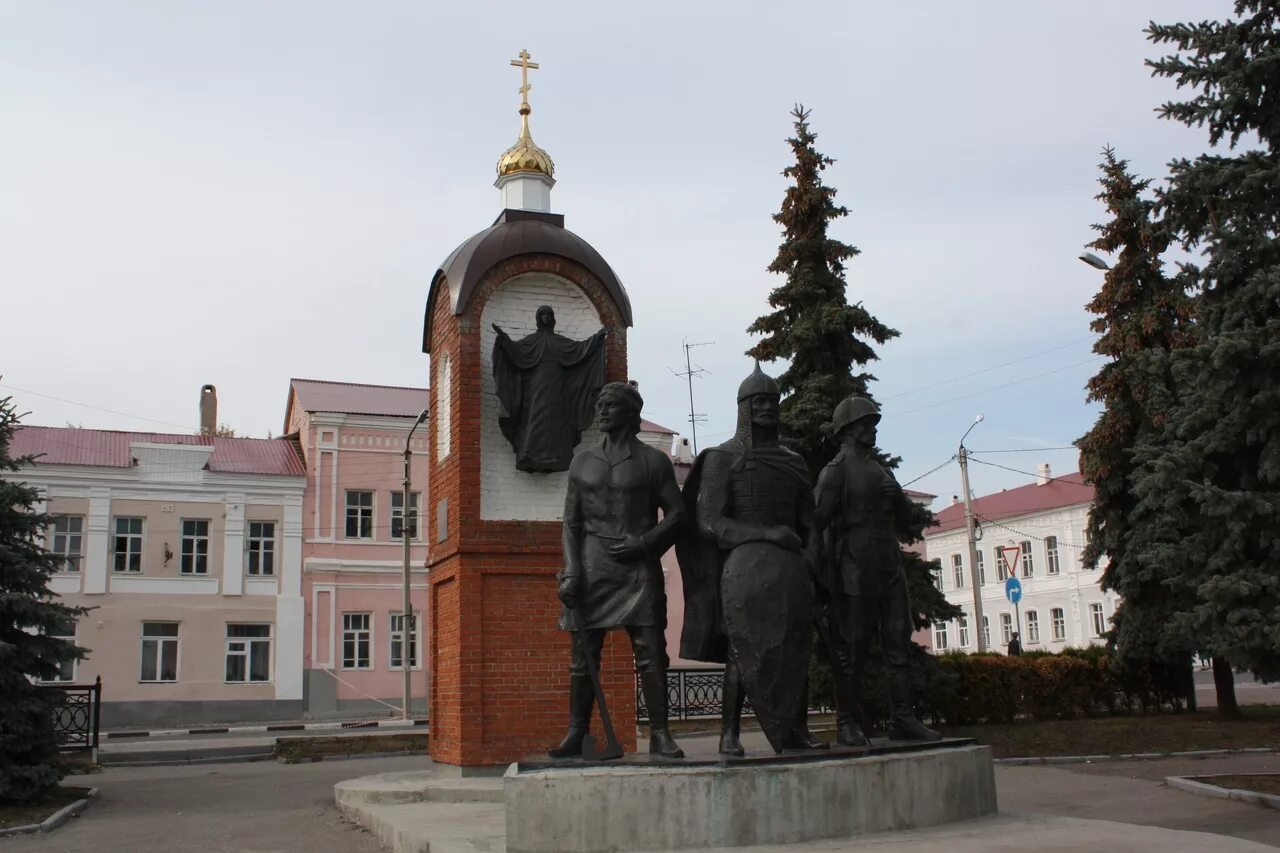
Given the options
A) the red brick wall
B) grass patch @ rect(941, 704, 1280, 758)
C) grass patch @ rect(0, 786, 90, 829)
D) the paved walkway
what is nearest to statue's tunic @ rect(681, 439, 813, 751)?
the paved walkway

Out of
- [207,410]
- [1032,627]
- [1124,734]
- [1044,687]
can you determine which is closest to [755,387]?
[1124,734]

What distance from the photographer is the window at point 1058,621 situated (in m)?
46.0

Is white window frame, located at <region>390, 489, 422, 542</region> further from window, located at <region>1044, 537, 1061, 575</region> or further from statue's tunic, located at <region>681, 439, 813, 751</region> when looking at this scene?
statue's tunic, located at <region>681, 439, 813, 751</region>

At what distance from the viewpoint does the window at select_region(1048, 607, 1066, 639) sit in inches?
1812

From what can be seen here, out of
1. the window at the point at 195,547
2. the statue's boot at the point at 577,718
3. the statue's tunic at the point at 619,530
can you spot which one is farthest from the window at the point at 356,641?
the statue's tunic at the point at 619,530

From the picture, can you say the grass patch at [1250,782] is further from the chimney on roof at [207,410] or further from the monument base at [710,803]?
the chimney on roof at [207,410]

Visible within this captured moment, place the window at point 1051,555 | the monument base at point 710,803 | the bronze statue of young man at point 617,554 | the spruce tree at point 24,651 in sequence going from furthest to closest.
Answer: the window at point 1051,555 < the spruce tree at point 24,651 < the bronze statue of young man at point 617,554 < the monument base at point 710,803

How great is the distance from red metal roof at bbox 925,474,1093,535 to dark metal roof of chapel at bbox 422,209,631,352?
3544 centimetres

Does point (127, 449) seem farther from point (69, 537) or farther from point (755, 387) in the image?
point (755, 387)

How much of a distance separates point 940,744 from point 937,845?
1.36 m

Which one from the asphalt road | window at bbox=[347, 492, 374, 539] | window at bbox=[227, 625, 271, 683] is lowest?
the asphalt road

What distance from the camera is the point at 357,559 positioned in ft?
108

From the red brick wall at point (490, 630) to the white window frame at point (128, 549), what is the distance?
21.2 meters

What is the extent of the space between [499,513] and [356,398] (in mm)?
24666
